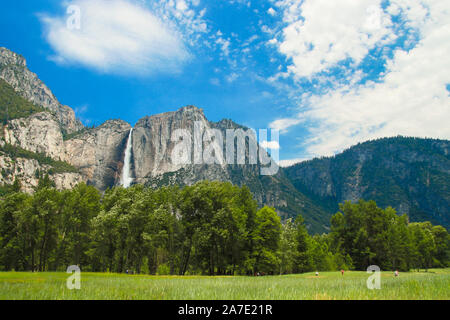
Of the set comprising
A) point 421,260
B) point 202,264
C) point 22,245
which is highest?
point 22,245

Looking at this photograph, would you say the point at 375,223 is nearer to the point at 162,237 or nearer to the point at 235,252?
the point at 235,252

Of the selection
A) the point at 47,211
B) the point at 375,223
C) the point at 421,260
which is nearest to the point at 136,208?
the point at 47,211

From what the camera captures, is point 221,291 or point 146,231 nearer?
point 221,291

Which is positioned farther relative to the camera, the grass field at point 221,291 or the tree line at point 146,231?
the tree line at point 146,231

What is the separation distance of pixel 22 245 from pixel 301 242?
62759 mm

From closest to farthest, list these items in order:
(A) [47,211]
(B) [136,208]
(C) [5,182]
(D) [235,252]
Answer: (B) [136,208], (A) [47,211], (D) [235,252], (C) [5,182]

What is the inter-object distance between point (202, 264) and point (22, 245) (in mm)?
33555

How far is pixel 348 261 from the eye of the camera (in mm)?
68750

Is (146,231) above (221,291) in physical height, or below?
below

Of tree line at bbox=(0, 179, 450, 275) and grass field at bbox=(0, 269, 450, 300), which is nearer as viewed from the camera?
grass field at bbox=(0, 269, 450, 300)
